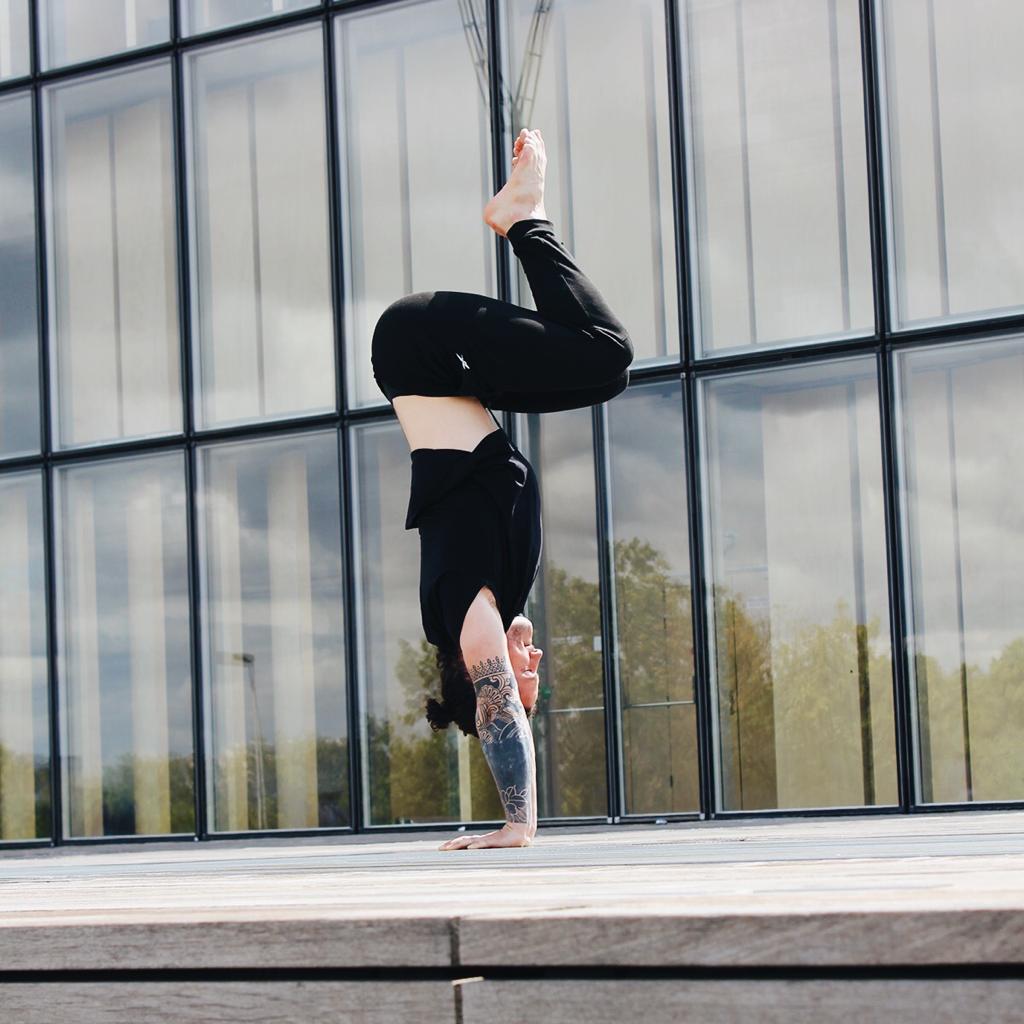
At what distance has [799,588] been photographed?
8797 millimetres

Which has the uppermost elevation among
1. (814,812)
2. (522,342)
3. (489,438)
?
(522,342)

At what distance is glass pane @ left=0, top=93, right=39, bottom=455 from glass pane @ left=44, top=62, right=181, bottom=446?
7.6 inches

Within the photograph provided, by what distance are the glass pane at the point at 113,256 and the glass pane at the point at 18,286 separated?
0.19 meters

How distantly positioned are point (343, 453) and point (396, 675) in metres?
1.38

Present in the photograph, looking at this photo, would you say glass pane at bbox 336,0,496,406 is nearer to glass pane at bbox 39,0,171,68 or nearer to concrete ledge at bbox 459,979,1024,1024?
glass pane at bbox 39,0,171,68

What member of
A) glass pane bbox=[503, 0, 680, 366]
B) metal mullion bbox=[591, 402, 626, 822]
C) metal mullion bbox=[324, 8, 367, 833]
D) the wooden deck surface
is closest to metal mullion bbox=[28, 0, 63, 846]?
metal mullion bbox=[324, 8, 367, 833]

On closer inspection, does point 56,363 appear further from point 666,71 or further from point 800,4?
point 800,4

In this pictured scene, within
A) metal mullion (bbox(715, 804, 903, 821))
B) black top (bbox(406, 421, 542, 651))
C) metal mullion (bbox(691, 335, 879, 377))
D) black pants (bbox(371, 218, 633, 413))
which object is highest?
metal mullion (bbox(691, 335, 879, 377))

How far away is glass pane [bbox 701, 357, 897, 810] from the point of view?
28.3ft

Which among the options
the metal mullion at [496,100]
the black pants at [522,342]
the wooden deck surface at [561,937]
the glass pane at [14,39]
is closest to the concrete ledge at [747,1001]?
the wooden deck surface at [561,937]

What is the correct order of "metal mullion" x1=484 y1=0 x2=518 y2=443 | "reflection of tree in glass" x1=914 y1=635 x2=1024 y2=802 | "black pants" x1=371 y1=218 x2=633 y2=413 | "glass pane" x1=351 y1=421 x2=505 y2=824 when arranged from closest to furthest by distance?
"black pants" x1=371 y1=218 x2=633 y2=413 → "reflection of tree in glass" x1=914 y1=635 x2=1024 y2=802 → "glass pane" x1=351 y1=421 x2=505 y2=824 → "metal mullion" x1=484 y1=0 x2=518 y2=443

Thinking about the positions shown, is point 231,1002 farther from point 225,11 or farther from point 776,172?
point 225,11

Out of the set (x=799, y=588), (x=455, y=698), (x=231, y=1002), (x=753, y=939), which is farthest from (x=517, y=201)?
(x=799, y=588)

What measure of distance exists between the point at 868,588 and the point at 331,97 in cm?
454
